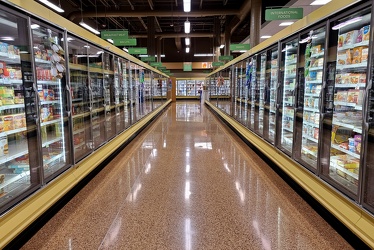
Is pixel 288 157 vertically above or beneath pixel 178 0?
beneath

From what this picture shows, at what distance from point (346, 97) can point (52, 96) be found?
3565 mm

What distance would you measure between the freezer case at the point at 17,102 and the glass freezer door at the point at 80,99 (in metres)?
1.09

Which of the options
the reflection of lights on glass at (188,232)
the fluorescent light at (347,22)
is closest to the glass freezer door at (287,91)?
the fluorescent light at (347,22)

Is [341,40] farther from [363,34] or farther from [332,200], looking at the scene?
[332,200]

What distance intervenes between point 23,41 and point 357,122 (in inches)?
141

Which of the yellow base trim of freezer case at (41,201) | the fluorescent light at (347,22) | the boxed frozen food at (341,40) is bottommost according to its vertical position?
the yellow base trim of freezer case at (41,201)

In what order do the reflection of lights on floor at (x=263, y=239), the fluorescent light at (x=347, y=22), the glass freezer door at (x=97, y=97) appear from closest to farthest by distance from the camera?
the reflection of lights on floor at (x=263, y=239) < the fluorescent light at (x=347, y=22) < the glass freezer door at (x=97, y=97)

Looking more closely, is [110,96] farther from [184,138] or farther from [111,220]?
[111,220]

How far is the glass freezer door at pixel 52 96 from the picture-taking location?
3171mm

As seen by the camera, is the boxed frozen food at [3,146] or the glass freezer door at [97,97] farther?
the glass freezer door at [97,97]

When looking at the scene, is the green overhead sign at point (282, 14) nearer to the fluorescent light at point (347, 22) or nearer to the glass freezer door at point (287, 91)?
the glass freezer door at point (287, 91)

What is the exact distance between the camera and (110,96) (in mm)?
5961

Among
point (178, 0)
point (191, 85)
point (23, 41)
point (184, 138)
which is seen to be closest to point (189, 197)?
point (23, 41)

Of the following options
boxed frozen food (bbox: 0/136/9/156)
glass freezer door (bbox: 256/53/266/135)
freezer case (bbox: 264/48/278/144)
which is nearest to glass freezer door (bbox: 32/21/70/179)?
boxed frozen food (bbox: 0/136/9/156)
